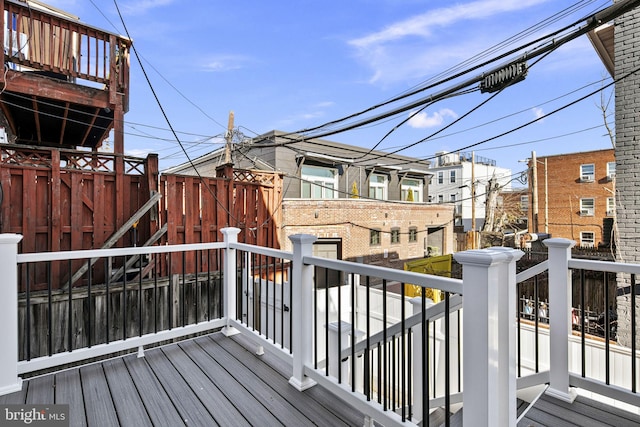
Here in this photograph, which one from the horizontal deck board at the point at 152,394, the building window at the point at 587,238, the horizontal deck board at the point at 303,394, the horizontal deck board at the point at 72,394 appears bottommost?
the building window at the point at 587,238

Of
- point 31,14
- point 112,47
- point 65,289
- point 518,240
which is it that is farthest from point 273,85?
point 518,240

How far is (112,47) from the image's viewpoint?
18.8 feet

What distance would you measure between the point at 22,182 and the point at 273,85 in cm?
726

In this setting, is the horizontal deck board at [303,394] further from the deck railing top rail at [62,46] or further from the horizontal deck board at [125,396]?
the deck railing top rail at [62,46]

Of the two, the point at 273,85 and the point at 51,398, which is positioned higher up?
the point at 273,85

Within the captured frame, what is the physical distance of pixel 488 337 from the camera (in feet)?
3.73

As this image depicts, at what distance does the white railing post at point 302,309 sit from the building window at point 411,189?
13.8 m

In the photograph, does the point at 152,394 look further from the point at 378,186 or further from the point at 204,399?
the point at 378,186

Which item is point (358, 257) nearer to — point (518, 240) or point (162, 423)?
point (518, 240)

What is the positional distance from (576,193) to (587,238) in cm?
264

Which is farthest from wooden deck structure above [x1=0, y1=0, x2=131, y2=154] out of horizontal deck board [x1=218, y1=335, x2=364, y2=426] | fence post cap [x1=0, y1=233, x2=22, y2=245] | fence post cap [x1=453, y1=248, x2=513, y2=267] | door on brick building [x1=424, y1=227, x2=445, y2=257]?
door on brick building [x1=424, y1=227, x2=445, y2=257]

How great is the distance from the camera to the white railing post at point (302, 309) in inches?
85.4

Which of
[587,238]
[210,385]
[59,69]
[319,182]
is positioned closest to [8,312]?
[210,385]

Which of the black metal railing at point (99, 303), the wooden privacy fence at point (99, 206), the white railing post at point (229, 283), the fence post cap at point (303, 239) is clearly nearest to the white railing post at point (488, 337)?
the fence post cap at point (303, 239)
